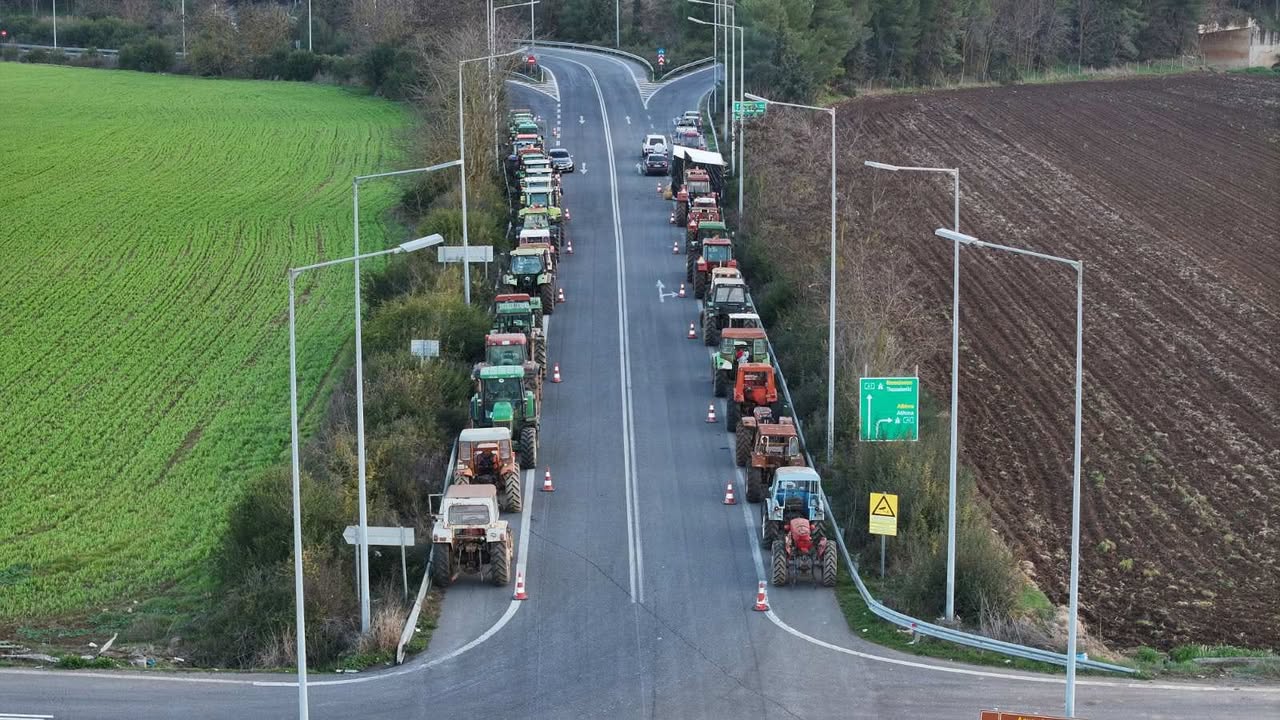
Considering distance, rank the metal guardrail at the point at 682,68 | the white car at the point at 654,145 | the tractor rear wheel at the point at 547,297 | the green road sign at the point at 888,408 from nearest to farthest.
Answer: the green road sign at the point at 888,408 < the tractor rear wheel at the point at 547,297 < the white car at the point at 654,145 < the metal guardrail at the point at 682,68

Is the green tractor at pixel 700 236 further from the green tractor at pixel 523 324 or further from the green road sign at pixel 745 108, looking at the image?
the green tractor at pixel 523 324

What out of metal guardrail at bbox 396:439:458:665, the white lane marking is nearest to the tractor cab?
the white lane marking

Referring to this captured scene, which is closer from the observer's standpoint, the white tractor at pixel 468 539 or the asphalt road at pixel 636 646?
the asphalt road at pixel 636 646

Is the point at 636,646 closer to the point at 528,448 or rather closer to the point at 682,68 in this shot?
the point at 528,448

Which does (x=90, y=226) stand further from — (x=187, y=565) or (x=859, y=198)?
(x=187, y=565)

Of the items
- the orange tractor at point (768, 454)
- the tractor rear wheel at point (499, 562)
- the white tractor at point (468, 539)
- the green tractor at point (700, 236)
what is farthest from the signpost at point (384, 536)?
the green tractor at point (700, 236)

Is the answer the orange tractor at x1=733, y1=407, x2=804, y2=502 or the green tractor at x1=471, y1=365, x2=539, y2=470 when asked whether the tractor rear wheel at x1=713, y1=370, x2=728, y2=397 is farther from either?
the orange tractor at x1=733, y1=407, x2=804, y2=502

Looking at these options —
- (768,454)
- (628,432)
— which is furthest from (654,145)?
(768,454)

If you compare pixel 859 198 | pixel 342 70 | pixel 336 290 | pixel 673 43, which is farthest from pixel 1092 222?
pixel 342 70
